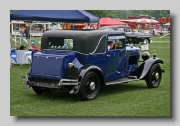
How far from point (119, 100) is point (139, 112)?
1.19m

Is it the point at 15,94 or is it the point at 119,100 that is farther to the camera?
the point at 15,94

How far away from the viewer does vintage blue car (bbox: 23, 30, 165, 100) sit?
355 inches

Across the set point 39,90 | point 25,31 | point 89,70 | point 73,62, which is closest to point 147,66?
point 89,70

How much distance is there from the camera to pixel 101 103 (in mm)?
9133

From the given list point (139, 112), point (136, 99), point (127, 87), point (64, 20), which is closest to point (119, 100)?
point (136, 99)

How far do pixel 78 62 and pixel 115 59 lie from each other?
54.0 inches

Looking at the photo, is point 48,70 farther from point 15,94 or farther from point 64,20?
point 64,20

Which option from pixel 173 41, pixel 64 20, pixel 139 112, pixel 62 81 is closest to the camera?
pixel 173 41

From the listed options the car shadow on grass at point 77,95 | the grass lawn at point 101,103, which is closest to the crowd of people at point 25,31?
the grass lawn at point 101,103

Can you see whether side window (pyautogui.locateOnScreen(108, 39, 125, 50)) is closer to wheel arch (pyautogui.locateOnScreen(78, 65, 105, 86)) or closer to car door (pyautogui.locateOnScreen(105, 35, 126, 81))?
car door (pyautogui.locateOnScreen(105, 35, 126, 81))

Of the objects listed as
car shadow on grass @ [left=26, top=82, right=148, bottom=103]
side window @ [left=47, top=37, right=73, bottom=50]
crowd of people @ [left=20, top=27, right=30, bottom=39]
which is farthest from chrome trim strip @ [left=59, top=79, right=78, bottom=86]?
crowd of people @ [left=20, top=27, right=30, bottom=39]

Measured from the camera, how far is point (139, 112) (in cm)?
837

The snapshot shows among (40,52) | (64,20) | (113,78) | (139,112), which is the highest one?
(64,20)

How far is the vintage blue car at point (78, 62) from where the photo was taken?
902 centimetres
